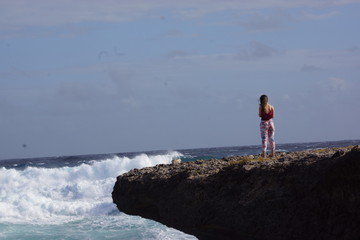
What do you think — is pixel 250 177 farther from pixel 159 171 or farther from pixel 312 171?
pixel 159 171

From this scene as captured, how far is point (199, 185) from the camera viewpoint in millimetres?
7414

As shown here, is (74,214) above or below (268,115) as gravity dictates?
below

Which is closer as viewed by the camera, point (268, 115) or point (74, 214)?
point (268, 115)

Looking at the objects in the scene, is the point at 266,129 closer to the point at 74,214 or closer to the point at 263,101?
the point at 263,101

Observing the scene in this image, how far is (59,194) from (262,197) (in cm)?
3053

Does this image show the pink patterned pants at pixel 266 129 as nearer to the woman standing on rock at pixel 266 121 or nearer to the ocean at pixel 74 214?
the woman standing on rock at pixel 266 121

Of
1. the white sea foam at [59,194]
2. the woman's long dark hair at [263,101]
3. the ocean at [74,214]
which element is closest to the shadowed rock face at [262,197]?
the woman's long dark hair at [263,101]

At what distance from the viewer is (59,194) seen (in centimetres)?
3588

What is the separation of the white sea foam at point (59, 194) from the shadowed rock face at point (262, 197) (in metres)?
19.5

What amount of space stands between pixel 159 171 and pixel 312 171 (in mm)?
2641

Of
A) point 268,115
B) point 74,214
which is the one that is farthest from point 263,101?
point 74,214

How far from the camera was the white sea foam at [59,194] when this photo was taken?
2850 cm

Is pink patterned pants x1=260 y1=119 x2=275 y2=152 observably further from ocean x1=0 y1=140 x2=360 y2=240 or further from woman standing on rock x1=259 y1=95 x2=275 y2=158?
ocean x1=0 y1=140 x2=360 y2=240

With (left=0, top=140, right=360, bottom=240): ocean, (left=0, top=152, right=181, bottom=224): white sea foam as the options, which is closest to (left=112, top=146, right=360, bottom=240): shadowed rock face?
(left=0, top=140, right=360, bottom=240): ocean
